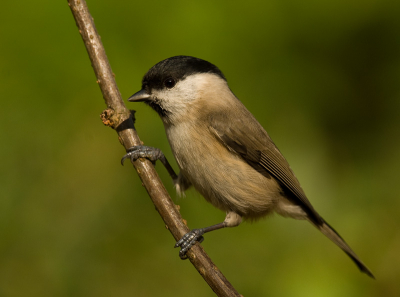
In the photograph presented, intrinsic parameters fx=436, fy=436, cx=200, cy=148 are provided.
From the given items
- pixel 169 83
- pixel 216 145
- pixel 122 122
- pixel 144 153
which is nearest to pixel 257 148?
pixel 216 145

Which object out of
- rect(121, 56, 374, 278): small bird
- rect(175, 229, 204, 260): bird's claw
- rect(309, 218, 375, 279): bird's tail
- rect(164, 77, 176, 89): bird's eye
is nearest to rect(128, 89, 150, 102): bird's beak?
rect(121, 56, 374, 278): small bird

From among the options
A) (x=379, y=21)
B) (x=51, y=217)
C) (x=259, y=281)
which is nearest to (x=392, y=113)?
(x=379, y=21)

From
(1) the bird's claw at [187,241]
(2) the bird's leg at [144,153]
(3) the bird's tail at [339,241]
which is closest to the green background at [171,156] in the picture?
(3) the bird's tail at [339,241]

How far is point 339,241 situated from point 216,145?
0.76 meters

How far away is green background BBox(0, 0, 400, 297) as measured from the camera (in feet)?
6.33

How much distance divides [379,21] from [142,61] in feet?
4.03

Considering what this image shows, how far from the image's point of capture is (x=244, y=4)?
2.20 metres

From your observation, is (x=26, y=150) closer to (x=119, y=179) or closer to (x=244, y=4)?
(x=119, y=179)

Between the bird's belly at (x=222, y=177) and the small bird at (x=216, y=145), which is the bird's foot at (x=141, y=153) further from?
the bird's belly at (x=222, y=177)

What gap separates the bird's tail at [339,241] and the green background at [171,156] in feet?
0.15

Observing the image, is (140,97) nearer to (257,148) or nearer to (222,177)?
(222,177)

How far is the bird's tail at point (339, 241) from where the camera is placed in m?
1.92

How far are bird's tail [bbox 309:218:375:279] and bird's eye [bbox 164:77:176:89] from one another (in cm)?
102

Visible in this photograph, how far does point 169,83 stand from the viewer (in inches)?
84.4
